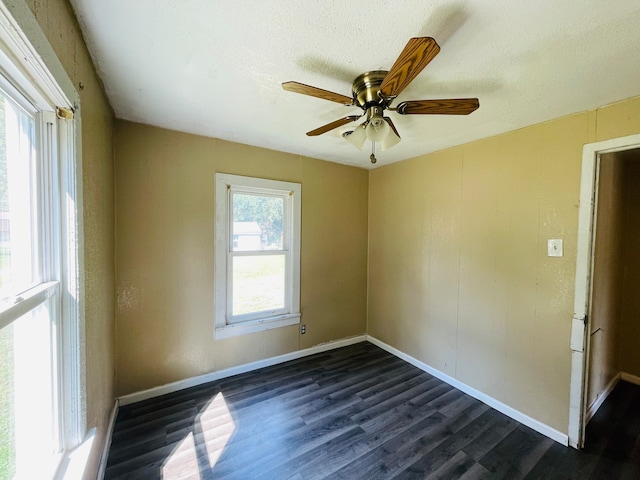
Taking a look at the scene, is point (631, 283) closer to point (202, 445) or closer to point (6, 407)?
point (202, 445)

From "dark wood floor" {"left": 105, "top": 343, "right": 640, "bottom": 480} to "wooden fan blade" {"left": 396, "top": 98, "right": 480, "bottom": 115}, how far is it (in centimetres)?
210

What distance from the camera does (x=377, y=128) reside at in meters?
1.44

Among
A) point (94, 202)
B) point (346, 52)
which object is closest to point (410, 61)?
point (346, 52)

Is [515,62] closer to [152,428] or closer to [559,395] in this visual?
[559,395]

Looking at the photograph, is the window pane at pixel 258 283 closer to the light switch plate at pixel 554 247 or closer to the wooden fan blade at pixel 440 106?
the wooden fan blade at pixel 440 106

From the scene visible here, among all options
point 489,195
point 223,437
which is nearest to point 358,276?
point 489,195

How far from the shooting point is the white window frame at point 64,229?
86 cm

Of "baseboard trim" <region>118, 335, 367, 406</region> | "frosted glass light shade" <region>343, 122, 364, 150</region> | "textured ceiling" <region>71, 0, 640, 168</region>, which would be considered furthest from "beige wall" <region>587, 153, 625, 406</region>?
"baseboard trim" <region>118, 335, 367, 406</region>

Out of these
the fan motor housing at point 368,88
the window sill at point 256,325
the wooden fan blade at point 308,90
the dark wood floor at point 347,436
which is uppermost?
the fan motor housing at point 368,88

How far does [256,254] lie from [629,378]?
3958 millimetres

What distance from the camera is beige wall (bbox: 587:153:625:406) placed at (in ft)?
6.30

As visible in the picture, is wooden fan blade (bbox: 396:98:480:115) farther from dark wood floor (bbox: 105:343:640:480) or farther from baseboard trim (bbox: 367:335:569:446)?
baseboard trim (bbox: 367:335:569:446)

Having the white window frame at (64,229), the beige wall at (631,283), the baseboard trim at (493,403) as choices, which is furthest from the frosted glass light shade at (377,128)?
the beige wall at (631,283)

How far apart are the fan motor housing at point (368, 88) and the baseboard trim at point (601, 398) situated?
9.05 feet
